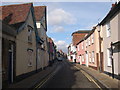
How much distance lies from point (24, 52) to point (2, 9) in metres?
5.83

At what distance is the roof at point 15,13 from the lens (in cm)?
1587

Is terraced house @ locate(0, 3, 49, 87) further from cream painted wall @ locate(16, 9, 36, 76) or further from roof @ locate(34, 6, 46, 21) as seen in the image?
roof @ locate(34, 6, 46, 21)

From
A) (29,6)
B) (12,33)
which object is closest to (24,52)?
(12,33)

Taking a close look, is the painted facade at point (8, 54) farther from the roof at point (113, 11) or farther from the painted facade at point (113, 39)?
the roof at point (113, 11)

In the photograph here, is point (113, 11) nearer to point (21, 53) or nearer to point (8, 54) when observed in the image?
point (21, 53)

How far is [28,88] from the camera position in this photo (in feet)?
36.2

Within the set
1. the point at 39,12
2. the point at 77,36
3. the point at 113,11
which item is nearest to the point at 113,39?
the point at 113,11

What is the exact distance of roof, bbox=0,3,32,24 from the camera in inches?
625

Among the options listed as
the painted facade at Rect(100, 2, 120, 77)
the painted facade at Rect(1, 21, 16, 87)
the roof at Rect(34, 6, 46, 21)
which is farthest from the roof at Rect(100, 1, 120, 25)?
the roof at Rect(34, 6, 46, 21)

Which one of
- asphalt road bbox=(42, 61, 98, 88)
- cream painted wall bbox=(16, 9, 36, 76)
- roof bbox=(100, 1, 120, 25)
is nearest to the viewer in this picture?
asphalt road bbox=(42, 61, 98, 88)

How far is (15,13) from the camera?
1716 centimetres

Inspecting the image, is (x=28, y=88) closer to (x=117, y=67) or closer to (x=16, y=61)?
(x=16, y=61)

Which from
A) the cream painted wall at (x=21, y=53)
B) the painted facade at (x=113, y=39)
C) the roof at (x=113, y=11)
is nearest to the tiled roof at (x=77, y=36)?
the roof at (x=113, y=11)

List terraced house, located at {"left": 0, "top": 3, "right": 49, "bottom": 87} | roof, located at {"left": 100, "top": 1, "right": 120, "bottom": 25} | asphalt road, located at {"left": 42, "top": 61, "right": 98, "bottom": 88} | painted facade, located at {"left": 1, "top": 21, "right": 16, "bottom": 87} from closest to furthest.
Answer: painted facade, located at {"left": 1, "top": 21, "right": 16, "bottom": 87}
terraced house, located at {"left": 0, "top": 3, "right": 49, "bottom": 87}
asphalt road, located at {"left": 42, "top": 61, "right": 98, "bottom": 88}
roof, located at {"left": 100, "top": 1, "right": 120, "bottom": 25}
